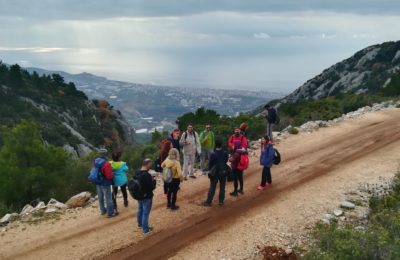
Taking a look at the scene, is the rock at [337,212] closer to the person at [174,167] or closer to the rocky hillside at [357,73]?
the person at [174,167]

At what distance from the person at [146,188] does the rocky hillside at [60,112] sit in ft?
108

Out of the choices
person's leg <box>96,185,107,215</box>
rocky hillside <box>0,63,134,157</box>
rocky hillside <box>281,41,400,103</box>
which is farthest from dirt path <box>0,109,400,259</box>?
rocky hillside <box>281,41,400,103</box>

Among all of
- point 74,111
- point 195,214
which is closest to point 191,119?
point 195,214

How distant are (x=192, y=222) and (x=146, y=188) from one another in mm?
1792

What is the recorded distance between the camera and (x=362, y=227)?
10922 mm

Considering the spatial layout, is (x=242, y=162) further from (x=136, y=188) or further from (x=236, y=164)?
(x=136, y=188)

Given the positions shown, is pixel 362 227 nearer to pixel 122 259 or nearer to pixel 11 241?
pixel 122 259

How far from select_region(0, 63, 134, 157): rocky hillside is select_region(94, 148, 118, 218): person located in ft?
102

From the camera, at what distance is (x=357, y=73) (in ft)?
244

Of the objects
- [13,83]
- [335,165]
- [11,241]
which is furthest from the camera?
[13,83]

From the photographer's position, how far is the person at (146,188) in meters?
10.2

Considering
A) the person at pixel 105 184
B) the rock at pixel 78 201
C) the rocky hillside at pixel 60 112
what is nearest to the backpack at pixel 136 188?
the person at pixel 105 184

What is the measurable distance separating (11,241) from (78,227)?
1.63m

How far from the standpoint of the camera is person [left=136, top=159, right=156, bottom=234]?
10195mm
